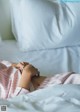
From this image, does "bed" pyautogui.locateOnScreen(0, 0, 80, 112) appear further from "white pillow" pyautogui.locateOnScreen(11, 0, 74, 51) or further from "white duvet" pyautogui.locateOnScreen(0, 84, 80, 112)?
"white duvet" pyautogui.locateOnScreen(0, 84, 80, 112)

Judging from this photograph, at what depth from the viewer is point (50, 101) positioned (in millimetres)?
663

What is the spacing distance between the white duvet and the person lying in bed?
92 mm

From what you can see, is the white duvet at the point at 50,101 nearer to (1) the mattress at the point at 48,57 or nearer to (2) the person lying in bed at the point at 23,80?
(2) the person lying in bed at the point at 23,80

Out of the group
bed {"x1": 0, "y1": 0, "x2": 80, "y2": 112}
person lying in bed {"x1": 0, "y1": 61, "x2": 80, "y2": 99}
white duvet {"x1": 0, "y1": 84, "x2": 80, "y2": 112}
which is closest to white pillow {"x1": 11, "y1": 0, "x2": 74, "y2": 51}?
bed {"x1": 0, "y1": 0, "x2": 80, "y2": 112}

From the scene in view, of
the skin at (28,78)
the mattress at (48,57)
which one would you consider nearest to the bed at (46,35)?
the mattress at (48,57)

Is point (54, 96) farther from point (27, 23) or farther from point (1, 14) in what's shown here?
point (1, 14)

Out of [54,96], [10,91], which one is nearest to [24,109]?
[54,96]

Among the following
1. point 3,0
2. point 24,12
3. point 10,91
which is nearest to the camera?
point 10,91

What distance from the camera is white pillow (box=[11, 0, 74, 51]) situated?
51.5 inches

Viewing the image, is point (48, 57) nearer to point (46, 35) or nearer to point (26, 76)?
point (46, 35)

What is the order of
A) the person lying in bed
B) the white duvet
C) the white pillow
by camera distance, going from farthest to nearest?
the white pillow < the person lying in bed < the white duvet

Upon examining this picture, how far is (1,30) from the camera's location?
152 centimetres

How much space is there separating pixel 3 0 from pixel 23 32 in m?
0.28

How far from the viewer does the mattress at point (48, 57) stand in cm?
117
